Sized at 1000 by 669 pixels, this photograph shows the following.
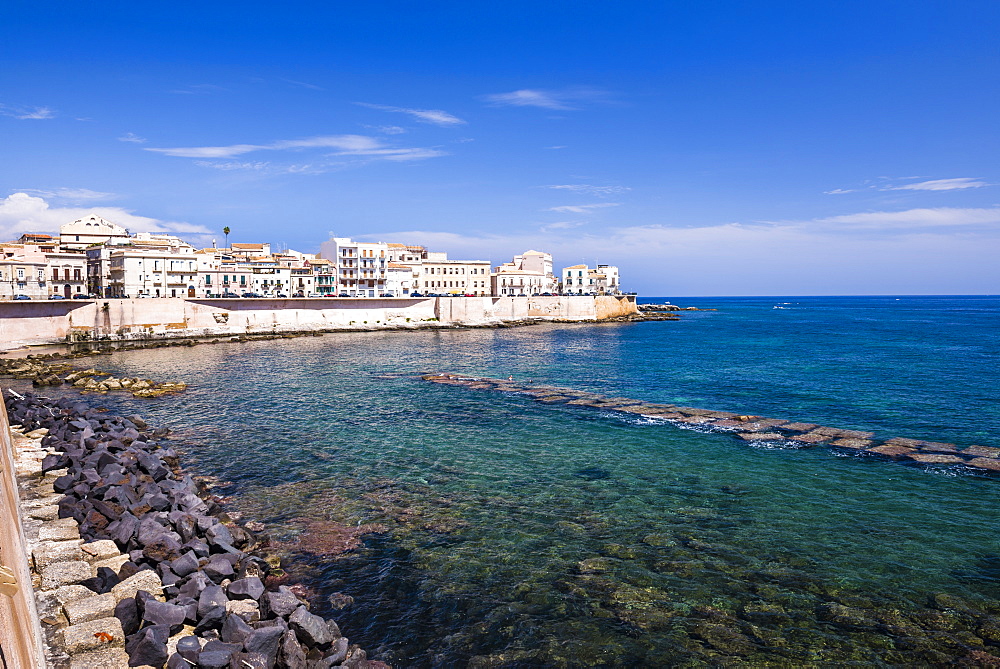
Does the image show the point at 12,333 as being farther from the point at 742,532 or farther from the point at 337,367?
the point at 742,532

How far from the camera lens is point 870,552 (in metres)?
12.9

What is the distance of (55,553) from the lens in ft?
35.7

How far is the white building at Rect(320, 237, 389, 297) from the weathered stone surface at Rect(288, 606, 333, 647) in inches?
3762

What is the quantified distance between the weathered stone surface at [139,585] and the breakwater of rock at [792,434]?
19455 mm

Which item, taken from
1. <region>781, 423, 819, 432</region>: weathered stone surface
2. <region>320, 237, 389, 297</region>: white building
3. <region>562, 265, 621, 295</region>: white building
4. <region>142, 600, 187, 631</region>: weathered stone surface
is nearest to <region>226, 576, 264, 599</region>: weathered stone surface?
<region>142, 600, 187, 631</region>: weathered stone surface

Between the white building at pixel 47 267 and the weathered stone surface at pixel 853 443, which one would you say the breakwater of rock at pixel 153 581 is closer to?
the weathered stone surface at pixel 853 443

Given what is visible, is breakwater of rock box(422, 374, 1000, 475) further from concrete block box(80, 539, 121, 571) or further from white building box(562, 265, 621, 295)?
white building box(562, 265, 621, 295)

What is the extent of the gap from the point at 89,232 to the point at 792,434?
355ft

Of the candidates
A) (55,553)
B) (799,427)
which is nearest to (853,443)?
(799,427)

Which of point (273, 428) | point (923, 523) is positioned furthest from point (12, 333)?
point (923, 523)

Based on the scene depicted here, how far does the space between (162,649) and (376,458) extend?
11837 millimetres

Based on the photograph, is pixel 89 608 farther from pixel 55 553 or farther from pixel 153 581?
pixel 55 553

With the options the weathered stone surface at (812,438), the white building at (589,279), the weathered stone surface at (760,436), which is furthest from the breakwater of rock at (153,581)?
the white building at (589,279)

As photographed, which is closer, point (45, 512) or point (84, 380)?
point (45, 512)
